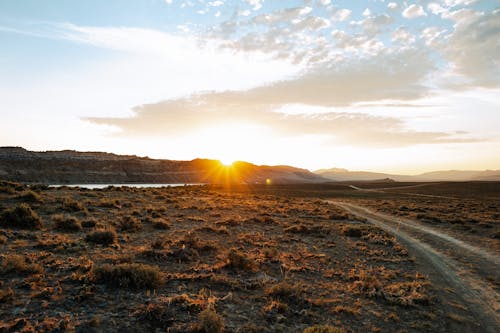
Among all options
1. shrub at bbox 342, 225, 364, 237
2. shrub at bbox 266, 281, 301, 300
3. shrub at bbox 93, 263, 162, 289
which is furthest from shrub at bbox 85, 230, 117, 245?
shrub at bbox 342, 225, 364, 237

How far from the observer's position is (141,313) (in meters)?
7.55

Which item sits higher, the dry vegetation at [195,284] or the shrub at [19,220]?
the shrub at [19,220]

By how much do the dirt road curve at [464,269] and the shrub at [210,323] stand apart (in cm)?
648

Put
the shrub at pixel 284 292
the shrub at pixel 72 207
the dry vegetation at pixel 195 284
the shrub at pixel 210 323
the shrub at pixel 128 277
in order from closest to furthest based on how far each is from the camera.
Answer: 1. the shrub at pixel 210 323
2. the dry vegetation at pixel 195 284
3. the shrub at pixel 128 277
4. the shrub at pixel 284 292
5. the shrub at pixel 72 207

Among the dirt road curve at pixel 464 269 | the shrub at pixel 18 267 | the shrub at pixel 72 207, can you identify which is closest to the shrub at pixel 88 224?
the shrub at pixel 72 207

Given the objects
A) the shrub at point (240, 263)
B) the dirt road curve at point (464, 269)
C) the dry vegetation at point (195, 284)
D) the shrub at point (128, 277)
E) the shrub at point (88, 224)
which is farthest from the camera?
the shrub at point (88, 224)

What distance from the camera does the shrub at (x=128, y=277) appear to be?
30.3 ft

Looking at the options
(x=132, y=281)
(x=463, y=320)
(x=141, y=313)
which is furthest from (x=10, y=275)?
(x=463, y=320)

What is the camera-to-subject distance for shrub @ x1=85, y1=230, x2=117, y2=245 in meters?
14.2

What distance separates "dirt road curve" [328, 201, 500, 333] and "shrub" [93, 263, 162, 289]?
352 inches

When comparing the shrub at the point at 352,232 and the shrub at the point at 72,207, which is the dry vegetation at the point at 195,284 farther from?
the shrub at the point at 72,207

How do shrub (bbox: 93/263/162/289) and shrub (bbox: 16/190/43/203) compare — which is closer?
shrub (bbox: 93/263/162/289)

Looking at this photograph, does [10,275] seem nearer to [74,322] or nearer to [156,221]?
[74,322]

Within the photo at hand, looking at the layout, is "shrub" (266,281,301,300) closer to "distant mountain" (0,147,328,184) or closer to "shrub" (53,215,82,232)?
"shrub" (53,215,82,232)
